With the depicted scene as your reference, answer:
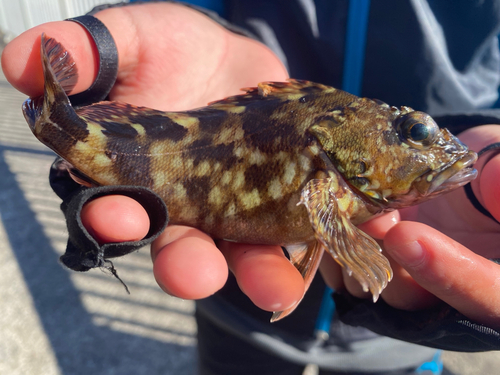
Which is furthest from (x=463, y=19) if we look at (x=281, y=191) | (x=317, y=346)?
(x=317, y=346)

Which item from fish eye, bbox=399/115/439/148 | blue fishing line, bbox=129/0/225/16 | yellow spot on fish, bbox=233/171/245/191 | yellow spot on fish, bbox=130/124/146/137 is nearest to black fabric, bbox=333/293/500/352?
fish eye, bbox=399/115/439/148

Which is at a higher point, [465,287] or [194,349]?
[465,287]

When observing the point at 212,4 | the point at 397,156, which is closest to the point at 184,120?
the point at 397,156

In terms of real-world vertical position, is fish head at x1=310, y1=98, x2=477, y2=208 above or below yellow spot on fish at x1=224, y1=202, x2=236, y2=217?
above

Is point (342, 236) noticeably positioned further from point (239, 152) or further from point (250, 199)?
point (239, 152)

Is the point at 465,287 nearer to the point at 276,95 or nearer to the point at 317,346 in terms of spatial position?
the point at 276,95

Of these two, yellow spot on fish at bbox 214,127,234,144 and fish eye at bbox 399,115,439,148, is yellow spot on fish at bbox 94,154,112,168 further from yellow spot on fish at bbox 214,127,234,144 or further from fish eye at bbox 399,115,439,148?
fish eye at bbox 399,115,439,148
